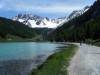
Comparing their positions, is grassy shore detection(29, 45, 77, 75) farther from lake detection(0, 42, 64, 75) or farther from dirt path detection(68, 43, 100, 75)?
lake detection(0, 42, 64, 75)

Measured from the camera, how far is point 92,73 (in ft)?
99.6

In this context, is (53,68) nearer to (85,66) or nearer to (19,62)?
(85,66)

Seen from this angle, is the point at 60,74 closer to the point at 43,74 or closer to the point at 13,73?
the point at 43,74

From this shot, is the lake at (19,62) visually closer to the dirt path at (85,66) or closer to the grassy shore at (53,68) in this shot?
the grassy shore at (53,68)

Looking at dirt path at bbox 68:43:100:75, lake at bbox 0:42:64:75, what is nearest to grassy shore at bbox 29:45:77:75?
dirt path at bbox 68:43:100:75

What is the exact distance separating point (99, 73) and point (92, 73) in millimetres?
719

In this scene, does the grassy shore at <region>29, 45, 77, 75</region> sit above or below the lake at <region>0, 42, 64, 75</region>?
above

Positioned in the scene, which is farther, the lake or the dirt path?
the lake

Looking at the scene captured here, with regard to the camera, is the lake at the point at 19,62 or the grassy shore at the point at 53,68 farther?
the lake at the point at 19,62

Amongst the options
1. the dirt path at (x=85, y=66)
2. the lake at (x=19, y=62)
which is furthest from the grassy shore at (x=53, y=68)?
the lake at (x=19, y=62)

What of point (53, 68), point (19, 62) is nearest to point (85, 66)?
point (53, 68)

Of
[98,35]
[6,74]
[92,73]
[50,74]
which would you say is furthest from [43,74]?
[98,35]

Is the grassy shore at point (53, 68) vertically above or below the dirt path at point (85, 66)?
below

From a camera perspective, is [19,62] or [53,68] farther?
[19,62]
